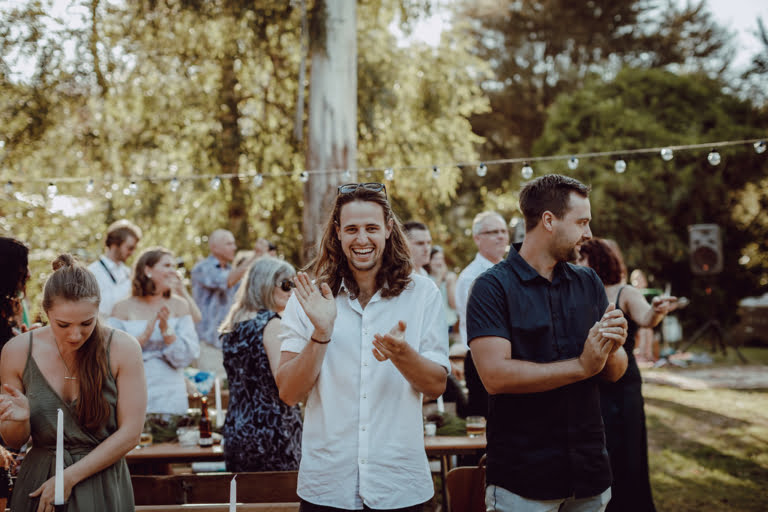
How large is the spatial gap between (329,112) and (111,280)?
3419mm

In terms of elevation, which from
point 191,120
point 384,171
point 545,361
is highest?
point 191,120

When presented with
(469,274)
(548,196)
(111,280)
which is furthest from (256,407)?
(111,280)

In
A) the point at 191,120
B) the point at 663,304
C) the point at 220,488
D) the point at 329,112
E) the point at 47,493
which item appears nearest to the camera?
the point at 47,493

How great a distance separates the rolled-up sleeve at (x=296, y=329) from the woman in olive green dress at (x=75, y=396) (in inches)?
22.7

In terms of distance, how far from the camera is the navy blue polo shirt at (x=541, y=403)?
226 cm

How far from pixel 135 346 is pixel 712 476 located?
203 inches

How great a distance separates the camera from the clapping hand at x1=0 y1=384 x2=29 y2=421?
7.23 feet

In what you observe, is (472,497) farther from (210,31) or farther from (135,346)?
(210,31)

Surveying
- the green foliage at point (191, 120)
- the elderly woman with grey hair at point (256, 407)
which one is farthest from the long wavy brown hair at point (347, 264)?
the green foliage at point (191, 120)

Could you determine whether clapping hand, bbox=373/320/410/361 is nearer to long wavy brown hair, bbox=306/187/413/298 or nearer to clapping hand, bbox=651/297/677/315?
long wavy brown hair, bbox=306/187/413/298

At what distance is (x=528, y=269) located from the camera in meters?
2.41

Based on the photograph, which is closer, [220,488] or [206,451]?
[220,488]

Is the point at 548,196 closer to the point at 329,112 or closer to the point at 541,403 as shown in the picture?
the point at 541,403

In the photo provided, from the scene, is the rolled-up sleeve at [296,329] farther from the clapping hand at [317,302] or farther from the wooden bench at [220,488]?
the wooden bench at [220,488]
